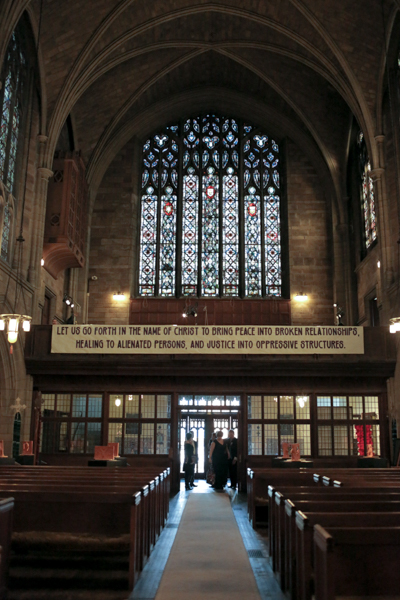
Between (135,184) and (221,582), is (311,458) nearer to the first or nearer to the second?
(221,582)

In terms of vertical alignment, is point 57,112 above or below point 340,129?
below

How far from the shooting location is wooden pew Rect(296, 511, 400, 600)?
3.93 m

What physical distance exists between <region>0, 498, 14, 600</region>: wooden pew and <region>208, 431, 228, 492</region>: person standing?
7932mm

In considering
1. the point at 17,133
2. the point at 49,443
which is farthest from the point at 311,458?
the point at 17,133

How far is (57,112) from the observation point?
14.9 meters

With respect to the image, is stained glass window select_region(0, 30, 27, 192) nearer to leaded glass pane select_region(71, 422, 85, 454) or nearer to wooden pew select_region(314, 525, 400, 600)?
leaded glass pane select_region(71, 422, 85, 454)

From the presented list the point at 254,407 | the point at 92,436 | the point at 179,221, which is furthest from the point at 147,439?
the point at 179,221

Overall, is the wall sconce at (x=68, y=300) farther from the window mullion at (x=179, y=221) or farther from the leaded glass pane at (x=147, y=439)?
the leaded glass pane at (x=147, y=439)

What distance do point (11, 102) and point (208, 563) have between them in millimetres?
11416

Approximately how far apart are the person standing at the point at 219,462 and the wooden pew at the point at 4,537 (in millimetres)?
7932

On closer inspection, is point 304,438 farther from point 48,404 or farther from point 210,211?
point 210,211

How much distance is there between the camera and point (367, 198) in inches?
672

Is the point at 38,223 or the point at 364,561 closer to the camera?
the point at 364,561

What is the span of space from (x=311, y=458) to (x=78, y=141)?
1204 centimetres
